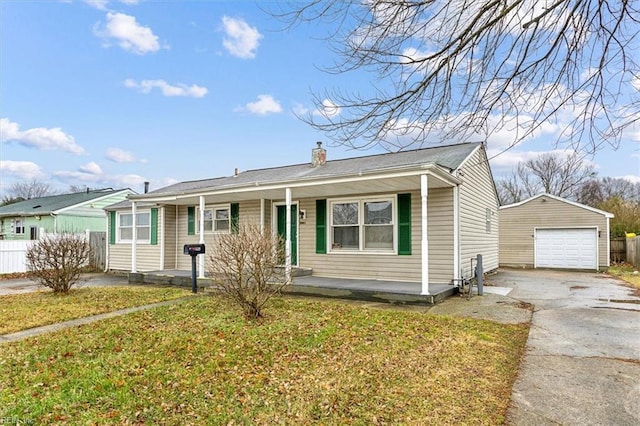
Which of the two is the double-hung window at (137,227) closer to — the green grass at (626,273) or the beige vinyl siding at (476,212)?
the beige vinyl siding at (476,212)

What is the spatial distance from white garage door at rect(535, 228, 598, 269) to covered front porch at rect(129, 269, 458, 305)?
10307mm

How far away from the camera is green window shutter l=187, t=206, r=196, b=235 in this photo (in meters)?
13.2

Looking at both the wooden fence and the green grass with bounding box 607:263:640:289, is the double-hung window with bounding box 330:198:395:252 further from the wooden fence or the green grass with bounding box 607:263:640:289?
the wooden fence

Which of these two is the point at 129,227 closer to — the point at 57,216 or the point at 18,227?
the point at 57,216

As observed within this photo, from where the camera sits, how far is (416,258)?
923 centimetres

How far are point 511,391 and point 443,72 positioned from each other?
3113 mm

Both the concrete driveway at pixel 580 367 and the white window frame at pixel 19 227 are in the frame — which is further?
the white window frame at pixel 19 227

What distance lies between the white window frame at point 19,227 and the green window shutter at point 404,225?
2282cm

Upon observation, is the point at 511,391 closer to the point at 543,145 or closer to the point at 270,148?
→ the point at 543,145

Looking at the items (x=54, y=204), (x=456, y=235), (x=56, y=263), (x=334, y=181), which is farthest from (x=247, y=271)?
(x=54, y=204)

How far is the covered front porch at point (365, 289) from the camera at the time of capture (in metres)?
7.59

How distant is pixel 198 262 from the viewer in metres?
11.9

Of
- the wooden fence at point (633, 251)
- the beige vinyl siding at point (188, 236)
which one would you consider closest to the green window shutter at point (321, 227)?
the beige vinyl siding at point (188, 236)

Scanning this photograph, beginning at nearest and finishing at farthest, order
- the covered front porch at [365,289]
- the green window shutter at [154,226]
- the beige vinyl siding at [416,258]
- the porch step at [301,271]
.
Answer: the covered front porch at [365,289] → the beige vinyl siding at [416,258] → the porch step at [301,271] → the green window shutter at [154,226]
